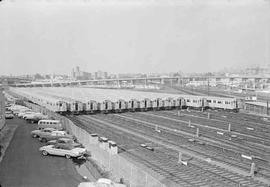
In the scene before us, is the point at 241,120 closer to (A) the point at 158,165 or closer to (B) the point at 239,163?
(B) the point at 239,163

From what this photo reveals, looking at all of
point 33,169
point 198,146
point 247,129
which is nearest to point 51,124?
point 33,169

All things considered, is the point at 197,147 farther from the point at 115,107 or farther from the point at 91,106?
the point at 115,107

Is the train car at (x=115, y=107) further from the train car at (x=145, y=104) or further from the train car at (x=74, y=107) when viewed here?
the train car at (x=74, y=107)

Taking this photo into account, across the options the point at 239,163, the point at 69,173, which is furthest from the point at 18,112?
the point at 239,163

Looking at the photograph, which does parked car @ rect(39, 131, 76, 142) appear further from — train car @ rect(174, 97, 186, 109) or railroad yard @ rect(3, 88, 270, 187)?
train car @ rect(174, 97, 186, 109)

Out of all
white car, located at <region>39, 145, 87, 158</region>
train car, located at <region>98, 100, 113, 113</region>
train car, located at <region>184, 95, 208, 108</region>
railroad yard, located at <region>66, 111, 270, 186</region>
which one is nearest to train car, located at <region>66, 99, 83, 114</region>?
train car, located at <region>98, 100, 113, 113</region>
